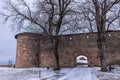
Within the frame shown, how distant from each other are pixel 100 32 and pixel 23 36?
1699 centimetres

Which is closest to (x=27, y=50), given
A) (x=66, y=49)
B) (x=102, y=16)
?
(x=66, y=49)

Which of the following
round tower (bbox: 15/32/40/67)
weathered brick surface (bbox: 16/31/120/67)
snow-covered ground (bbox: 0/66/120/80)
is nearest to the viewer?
snow-covered ground (bbox: 0/66/120/80)

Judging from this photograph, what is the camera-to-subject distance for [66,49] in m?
33.7

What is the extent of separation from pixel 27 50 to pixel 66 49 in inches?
282

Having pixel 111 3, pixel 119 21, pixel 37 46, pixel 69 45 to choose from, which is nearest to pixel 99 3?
pixel 111 3

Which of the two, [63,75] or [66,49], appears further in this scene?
[66,49]

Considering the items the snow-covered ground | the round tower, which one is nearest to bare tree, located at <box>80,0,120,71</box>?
the snow-covered ground

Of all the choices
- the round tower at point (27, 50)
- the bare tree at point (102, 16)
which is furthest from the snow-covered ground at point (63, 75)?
the round tower at point (27, 50)

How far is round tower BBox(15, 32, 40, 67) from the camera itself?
3491 cm

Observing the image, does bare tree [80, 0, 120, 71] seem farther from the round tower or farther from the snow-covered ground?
the round tower

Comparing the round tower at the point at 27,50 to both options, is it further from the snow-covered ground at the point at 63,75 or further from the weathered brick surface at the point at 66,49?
the snow-covered ground at the point at 63,75

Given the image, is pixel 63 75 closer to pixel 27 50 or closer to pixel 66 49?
pixel 66 49

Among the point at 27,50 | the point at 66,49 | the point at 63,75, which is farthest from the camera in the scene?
the point at 27,50

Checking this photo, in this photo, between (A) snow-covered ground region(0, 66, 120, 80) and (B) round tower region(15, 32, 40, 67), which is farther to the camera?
(B) round tower region(15, 32, 40, 67)
